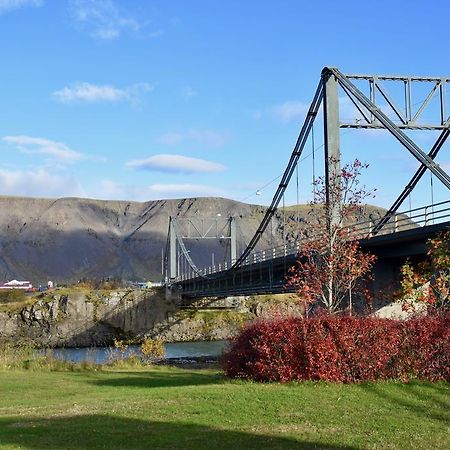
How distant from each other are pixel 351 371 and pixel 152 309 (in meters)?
74.3

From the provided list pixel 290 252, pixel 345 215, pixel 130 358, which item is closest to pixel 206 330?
pixel 290 252

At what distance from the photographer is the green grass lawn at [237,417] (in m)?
11.1

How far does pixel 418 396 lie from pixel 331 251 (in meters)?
7.70

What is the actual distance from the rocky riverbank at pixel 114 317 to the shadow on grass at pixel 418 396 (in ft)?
211

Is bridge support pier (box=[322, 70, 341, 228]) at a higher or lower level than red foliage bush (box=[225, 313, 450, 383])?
higher

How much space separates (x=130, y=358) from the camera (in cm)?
3450

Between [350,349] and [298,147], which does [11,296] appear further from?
[350,349]

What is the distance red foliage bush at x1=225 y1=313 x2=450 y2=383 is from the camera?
1728cm

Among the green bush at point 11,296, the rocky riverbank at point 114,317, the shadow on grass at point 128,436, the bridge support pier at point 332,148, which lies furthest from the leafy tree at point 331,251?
the green bush at point 11,296

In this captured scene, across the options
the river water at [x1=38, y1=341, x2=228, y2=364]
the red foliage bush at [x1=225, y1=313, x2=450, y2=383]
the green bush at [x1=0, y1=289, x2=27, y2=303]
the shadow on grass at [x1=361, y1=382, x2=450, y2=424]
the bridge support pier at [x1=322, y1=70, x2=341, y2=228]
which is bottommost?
the river water at [x1=38, y1=341, x2=228, y2=364]

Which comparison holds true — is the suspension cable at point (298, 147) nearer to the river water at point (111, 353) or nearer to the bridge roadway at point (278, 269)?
the bridge roadway at point (278, 269)

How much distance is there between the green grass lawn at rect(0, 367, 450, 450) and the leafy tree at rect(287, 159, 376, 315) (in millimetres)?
5434

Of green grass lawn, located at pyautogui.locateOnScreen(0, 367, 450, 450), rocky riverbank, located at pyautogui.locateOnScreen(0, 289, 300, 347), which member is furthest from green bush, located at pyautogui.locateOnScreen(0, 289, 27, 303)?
green grass lawn, located at pyautogui.locateOnScreen(0, 367, 450, 450)

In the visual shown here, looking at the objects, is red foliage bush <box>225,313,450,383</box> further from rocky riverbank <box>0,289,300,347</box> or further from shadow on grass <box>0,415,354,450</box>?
rocky riverbank <box>0,289,300,347</box>
